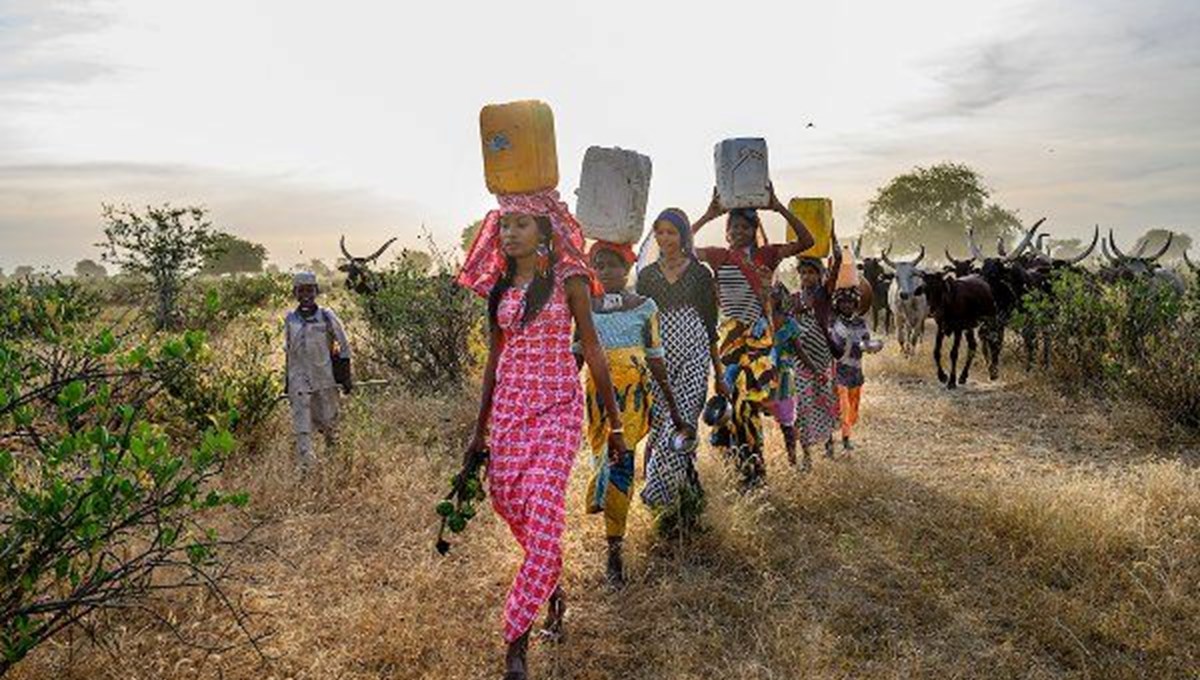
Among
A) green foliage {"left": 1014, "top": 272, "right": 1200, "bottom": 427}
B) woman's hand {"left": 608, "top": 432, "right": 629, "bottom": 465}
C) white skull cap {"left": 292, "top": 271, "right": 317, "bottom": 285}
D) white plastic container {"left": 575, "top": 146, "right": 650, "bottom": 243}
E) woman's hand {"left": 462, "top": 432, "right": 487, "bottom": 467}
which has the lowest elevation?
green foliage {"left": 1014, "top": 272, "right": 1200, "bottom": 427}

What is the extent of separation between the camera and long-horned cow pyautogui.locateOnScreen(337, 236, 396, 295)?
10828mm

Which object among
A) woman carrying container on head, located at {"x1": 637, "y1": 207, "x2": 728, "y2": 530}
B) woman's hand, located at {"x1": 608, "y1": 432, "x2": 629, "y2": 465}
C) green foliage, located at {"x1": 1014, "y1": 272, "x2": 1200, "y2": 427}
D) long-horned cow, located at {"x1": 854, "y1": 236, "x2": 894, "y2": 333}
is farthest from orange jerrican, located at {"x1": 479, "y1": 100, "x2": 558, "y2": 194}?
long-horned cow, located at {"x1": 854, "y1": 236, "x2": 894, "y2": 333}

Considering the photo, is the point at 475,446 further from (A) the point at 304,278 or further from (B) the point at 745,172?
(A) the point at 304,278

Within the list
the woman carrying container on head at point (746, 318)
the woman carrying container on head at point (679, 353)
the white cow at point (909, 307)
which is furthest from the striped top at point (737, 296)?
the white cow at point (909, 307)

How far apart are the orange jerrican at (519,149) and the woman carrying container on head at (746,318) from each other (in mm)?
2150

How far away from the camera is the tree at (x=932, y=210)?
49.1m

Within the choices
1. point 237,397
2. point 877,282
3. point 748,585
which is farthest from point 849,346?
point 877,282

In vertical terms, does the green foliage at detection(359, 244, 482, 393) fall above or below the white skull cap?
below

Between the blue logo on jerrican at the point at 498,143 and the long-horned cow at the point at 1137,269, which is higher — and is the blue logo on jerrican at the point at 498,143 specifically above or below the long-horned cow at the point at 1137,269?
above

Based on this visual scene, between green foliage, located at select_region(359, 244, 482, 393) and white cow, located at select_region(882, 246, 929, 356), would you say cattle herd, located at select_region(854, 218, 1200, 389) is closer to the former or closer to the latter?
white cow, located at select_region(882, 246, 929, 356)

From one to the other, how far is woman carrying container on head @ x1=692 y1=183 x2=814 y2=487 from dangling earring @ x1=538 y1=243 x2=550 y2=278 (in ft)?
7.10

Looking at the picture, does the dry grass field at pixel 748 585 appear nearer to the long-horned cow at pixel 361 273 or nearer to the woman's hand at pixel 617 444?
the woman's hand at pixel 617 444

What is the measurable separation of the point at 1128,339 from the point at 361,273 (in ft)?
29.9

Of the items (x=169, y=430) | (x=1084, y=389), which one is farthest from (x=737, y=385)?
(x=1084, y=389)
